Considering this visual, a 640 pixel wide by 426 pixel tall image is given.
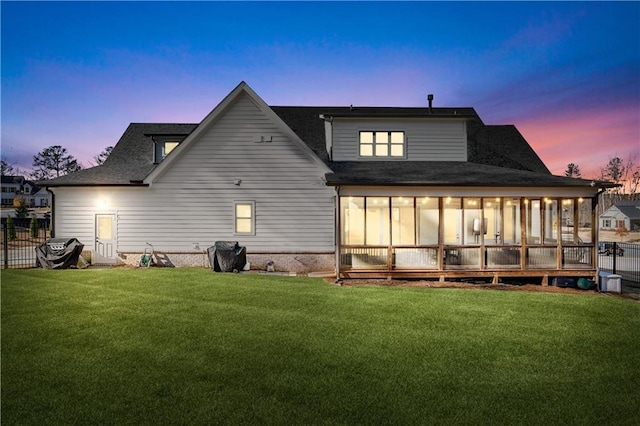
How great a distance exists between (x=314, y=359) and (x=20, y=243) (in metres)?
32.6

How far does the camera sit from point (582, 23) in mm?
30609

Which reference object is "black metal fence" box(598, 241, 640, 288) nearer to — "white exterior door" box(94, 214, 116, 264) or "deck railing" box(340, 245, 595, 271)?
"deck railing" box(340, 245, 595, 271)

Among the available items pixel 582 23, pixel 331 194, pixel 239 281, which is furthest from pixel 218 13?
pixel 582 23

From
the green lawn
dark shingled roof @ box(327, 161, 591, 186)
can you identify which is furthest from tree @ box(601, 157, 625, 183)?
the green lawn

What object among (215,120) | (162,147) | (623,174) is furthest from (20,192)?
(623,174)

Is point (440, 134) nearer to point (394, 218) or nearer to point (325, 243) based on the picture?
point (394, 218)

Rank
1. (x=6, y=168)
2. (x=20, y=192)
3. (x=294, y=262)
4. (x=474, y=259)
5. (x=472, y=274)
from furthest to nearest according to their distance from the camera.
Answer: (x=6, y=168) → (x=20, y=192) → (x=294, y=262) → (x=474, y=259) → (x=472, y=274)

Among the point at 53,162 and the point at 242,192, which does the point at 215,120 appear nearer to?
the point at 242,192

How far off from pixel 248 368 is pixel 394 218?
14190 millimetres

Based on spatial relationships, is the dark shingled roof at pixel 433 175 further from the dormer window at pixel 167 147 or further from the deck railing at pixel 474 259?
the dormer window at pixel 167 147

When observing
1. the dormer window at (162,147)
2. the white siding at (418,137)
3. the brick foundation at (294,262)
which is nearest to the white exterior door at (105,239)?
the brick foundation at (294,262)

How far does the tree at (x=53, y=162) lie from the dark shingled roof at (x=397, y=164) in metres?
70.1

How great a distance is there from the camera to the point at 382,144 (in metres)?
17.9

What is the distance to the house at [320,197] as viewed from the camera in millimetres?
13820
